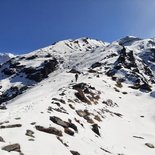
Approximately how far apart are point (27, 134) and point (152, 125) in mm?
31794

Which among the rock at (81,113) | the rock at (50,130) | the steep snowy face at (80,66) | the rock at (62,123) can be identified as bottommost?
the rock at (50,130)

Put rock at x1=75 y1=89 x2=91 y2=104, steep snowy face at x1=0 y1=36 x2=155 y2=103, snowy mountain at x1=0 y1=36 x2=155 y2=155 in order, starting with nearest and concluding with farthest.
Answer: snowy mountain at x1=0 y1=36 x2=155 y2=155 → rock at x1=75 y1=89 x2=91 y2=104 → steep snowy face at x1=0 y1=36 x2=155 y2=103

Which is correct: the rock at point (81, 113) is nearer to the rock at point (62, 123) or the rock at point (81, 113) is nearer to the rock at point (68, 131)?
the rock at point (62, 123)

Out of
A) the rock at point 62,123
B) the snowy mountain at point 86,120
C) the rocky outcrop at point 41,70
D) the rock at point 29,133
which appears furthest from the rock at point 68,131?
the rocky outcrop at point 41,70

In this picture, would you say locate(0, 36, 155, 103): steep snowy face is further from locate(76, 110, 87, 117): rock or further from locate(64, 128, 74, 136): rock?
locate(64, 128, 74, 136): rock

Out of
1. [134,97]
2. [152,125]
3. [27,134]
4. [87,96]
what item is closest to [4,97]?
[134,97]

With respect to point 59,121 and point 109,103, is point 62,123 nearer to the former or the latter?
point 59,121

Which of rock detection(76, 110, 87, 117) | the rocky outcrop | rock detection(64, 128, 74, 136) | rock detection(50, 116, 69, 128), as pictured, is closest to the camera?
rock detection(64, 128, 74, 136)

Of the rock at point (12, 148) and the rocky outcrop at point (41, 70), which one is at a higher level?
the rocky outcrop at point (41, 70)

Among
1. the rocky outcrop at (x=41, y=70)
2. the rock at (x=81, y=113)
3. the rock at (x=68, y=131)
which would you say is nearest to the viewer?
the rock at (x=68, y=131)

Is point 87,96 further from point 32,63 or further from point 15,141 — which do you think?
point 32,63

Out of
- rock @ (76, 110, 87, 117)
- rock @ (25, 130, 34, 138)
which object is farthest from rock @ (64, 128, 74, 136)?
rock @ (76, 110, 87, 117)

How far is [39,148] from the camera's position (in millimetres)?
25656

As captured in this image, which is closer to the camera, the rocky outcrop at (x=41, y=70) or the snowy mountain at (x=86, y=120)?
the snowy mountain at (x=86, y=120)
